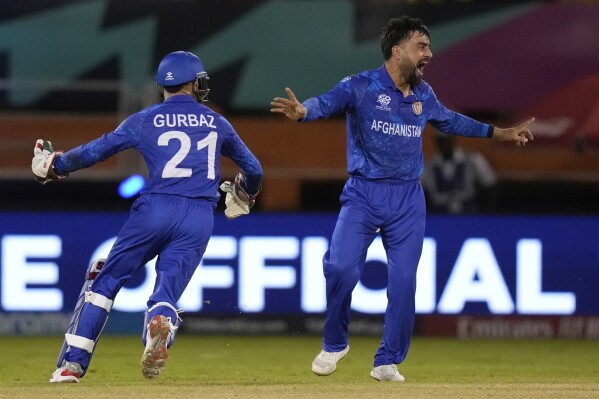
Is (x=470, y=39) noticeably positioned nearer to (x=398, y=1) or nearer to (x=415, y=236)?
(x=398, y=1)

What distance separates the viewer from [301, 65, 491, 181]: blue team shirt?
8852 millimetres

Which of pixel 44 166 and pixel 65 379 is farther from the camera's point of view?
pixel 44 166

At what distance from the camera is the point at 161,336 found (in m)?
7.96

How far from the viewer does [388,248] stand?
8.90 metres

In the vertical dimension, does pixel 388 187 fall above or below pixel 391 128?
below

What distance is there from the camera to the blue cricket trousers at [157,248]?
8.28m

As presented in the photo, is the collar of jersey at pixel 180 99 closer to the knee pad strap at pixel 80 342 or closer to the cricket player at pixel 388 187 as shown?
the cricket player at pixel 388 187

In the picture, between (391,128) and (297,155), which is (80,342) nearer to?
(391,128)

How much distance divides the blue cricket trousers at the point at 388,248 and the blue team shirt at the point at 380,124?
10cm

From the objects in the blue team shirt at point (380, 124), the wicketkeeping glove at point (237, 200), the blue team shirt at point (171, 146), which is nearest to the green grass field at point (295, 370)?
the wicketkeeping glove at point (237, 200)

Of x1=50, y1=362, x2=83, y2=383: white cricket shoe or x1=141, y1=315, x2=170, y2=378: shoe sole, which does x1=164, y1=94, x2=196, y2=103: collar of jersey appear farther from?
x1=50, y1=362, x2=83, y2=383: white cricket shoe

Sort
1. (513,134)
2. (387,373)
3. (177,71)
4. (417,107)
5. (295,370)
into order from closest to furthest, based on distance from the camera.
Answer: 1. (177,71)
2. (387,373)
3. (417,107)
4. (513,134)
5. (295,370)

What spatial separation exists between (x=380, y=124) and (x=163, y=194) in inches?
58.0

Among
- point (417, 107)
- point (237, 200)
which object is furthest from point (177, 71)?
point (417, 107)
